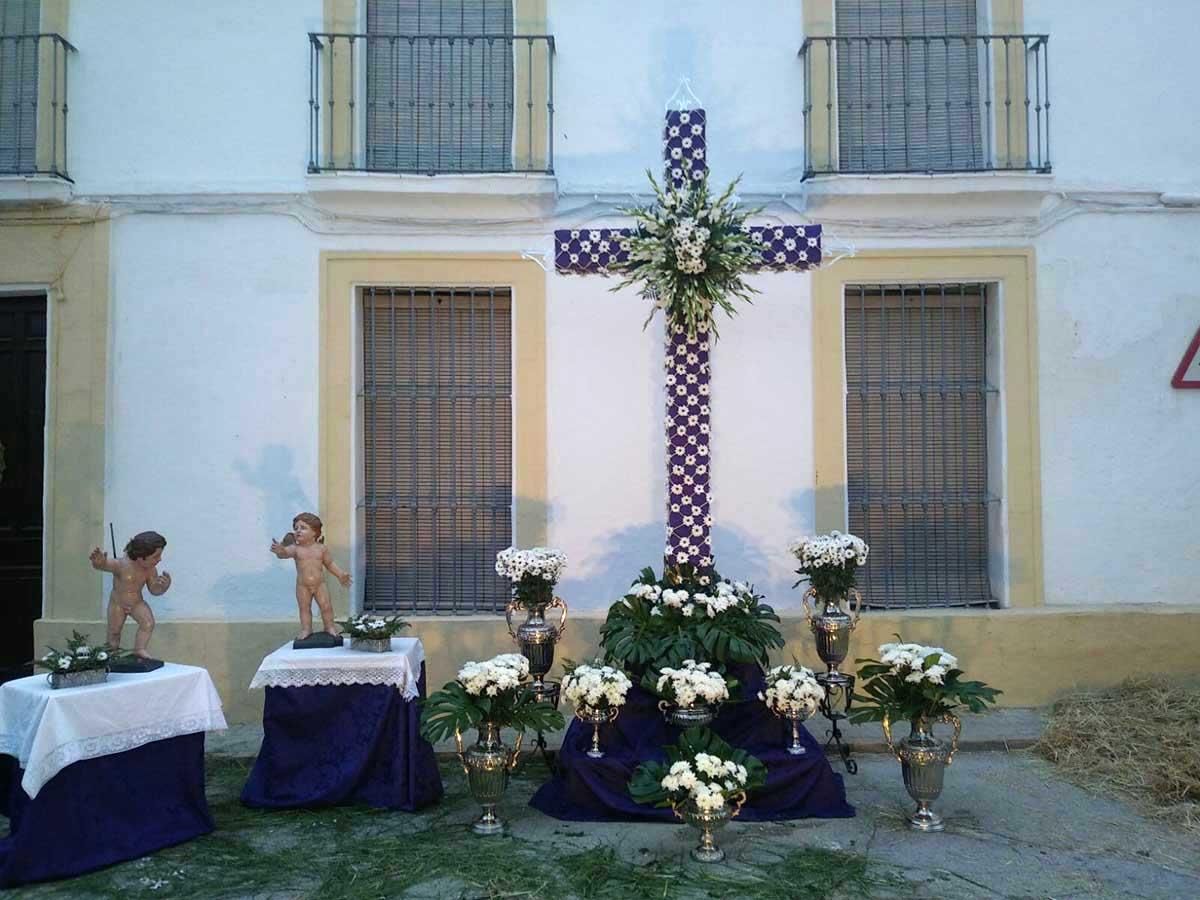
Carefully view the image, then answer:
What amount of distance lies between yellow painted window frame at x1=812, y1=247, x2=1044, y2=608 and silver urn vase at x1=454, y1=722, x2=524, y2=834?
2.92 meters

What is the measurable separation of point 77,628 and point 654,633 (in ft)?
12.5

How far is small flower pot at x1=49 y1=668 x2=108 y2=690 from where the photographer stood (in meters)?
4.21

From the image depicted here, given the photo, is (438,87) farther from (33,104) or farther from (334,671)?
(334,671)

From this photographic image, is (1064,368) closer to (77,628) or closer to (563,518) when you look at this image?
(563,518)

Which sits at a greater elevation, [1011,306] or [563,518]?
[1011,306]

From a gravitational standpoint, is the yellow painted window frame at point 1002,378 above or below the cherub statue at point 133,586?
above

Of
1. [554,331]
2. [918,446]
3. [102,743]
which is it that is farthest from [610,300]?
[102,743]

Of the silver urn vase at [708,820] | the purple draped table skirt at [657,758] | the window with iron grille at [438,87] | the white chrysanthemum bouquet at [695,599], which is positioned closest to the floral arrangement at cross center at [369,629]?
the purple draped table skirt at [657,758]

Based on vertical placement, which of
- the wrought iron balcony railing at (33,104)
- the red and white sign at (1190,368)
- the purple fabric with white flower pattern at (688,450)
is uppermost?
the wrought iron balcony railing at (33,104)

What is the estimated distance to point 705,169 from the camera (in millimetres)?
5652

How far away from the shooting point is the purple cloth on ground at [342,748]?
4.84 meters

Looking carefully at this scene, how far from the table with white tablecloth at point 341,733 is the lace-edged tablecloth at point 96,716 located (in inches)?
14.8

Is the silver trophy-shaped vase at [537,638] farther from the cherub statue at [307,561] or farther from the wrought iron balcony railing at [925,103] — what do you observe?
the wrought iron balcony railing at [925,103]

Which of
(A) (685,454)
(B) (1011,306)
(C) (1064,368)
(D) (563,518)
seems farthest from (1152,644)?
(D) (563,518)
